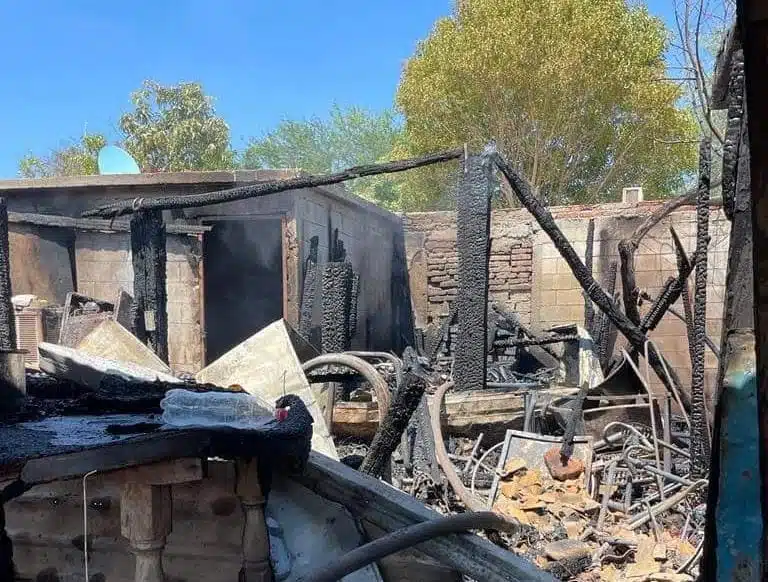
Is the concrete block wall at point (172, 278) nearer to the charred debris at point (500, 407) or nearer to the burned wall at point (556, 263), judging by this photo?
the charred debris at point (500, 407)

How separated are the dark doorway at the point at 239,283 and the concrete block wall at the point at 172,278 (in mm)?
1513

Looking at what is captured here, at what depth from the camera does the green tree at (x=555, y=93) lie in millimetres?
20688

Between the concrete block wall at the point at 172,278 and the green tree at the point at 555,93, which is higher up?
the green tree at the point at 555,93

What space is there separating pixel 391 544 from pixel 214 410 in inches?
34.2

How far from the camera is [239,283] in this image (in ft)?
41.9

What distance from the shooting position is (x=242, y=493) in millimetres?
2555

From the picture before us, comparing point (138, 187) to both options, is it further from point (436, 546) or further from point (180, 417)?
point (436, 546)

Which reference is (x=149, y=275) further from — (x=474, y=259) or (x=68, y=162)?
(x=68, y=162)

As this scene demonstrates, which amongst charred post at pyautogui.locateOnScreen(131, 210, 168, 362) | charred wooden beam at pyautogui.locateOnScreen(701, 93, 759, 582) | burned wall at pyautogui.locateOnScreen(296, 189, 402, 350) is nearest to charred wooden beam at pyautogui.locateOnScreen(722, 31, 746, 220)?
charred wooden beam at pyautogui.locateOnScreen(701, 93, 759, 582)

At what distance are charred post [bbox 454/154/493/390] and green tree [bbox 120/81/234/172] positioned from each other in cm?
2140

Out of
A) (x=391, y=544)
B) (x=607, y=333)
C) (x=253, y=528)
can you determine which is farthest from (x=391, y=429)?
(x=607, y=333)

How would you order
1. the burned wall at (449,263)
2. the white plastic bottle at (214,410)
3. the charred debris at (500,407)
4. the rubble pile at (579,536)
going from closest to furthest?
the white plastic bottle at (214,410) < the charred debris at (500,407) < the rubble pile at (579,536) < the burned wall at (449,263)

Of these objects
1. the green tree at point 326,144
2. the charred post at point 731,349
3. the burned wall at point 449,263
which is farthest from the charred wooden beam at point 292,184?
the green tree at point 326,144

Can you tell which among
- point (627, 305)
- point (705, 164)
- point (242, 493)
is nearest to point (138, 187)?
point (627, 305)
